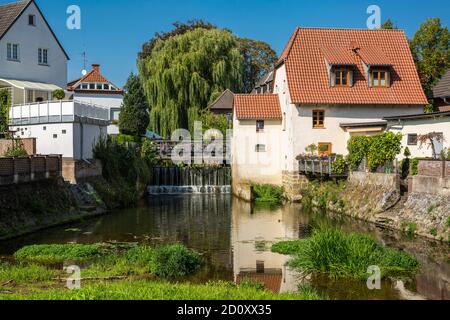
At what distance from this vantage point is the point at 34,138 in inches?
1278

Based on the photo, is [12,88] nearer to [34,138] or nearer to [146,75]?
[34,138]

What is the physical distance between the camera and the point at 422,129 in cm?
3189

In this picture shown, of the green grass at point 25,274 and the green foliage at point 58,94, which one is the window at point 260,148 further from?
the green grass at point 25,274

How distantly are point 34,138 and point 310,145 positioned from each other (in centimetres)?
1761

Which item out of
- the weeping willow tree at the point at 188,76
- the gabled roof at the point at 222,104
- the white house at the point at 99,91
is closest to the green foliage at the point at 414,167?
the gabled roof at the point at 222,104

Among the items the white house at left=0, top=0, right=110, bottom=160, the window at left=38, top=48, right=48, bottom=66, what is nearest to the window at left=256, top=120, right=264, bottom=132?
the white house at left=0, top=0, right=110, bottom=160

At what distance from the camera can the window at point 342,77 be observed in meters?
40.7

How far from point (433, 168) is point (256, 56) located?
52.8 meters

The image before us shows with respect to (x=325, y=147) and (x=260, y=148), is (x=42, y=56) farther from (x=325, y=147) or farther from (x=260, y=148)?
(x=325, y=147)

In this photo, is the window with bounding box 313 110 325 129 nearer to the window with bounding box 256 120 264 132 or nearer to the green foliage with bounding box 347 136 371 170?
the window with bounding box 256 120 264 132

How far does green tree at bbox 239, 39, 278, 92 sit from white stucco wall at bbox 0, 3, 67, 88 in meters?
31.7

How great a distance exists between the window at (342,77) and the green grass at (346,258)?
2295 centimetres

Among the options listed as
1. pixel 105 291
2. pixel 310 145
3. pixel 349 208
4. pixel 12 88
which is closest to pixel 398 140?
pixel 349 208

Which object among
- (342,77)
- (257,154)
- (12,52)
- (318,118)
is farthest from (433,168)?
(12,52)
